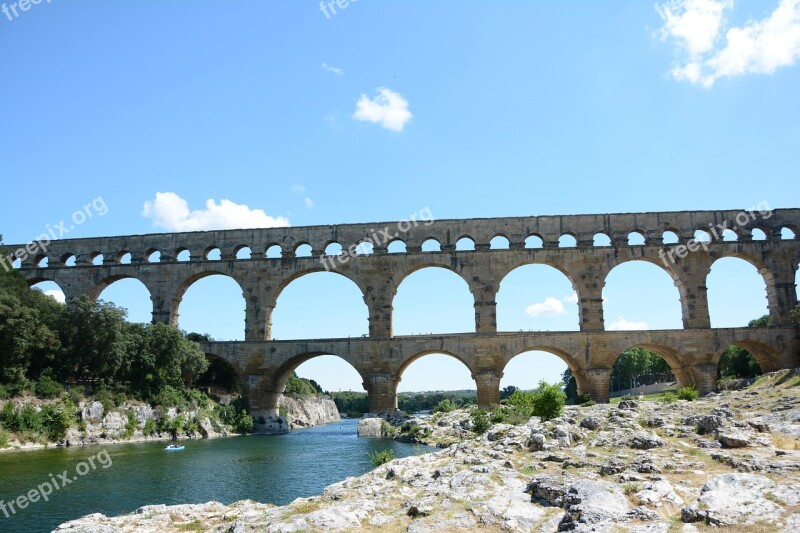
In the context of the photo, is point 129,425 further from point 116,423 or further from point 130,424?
point 116,423

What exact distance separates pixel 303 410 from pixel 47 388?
31.6 metres

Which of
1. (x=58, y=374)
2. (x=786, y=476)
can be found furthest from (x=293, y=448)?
(x=786, y=476)

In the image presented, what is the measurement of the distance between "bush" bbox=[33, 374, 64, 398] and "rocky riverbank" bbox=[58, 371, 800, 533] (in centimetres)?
1976

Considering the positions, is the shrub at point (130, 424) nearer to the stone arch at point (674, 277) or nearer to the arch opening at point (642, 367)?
the stone arch at point (674, 277)

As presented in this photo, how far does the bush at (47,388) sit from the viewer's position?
26.4m

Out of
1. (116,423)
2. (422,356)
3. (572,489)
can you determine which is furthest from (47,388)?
(572,489)

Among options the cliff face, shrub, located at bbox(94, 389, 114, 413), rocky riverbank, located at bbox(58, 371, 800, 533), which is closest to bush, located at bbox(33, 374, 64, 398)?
shrub, located at bbox(94, 389, 114, 413)

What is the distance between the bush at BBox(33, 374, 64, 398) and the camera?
26.4m

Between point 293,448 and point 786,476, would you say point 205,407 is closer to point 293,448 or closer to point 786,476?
point 293,448

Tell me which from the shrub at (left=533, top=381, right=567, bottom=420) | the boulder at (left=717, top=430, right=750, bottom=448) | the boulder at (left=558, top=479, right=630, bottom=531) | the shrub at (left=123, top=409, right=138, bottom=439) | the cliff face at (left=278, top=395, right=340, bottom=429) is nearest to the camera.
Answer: the boulder at (left=558, top=479, right=630, bottom=531)

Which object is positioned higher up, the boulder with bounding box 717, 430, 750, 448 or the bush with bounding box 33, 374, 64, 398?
the bush with bounding box 33, 374, 64, 398

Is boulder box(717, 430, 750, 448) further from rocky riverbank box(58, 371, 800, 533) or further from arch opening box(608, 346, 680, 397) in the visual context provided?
arch opening box(608, 346, 680, 397)

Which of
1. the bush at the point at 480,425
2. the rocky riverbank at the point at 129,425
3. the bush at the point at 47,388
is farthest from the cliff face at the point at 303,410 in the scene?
the bush at the point at 480,425

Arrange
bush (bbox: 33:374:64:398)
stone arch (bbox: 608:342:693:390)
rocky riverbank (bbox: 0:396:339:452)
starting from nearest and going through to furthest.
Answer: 1. rocky riverbank (bbox: 0:396:339:452)
2. bush (bbox: 33:374:64:398)
3. stone arch (bbox: 608:342:693:390)
